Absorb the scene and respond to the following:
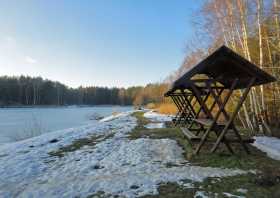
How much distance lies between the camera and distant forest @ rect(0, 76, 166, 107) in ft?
198

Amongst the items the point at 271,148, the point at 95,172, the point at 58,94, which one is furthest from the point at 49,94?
the point at 271,148

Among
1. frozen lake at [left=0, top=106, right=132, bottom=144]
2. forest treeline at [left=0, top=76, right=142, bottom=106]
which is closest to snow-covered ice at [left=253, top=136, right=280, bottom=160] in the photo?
frozen lake at [left=0, top=106, right=132, bottom=144]

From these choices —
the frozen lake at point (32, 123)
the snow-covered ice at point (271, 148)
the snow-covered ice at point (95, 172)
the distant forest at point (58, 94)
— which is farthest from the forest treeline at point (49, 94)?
the snow-covered ice at point (271, 148)

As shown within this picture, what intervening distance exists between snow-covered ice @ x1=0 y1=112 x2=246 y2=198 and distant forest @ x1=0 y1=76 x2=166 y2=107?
126 ft

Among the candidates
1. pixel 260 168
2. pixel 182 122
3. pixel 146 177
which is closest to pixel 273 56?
pixel 182 122

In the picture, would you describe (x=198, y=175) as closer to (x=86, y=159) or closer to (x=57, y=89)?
(x=86, y=159)

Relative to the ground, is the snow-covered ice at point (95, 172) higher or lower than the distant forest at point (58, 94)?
lower

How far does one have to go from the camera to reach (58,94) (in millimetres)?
76188

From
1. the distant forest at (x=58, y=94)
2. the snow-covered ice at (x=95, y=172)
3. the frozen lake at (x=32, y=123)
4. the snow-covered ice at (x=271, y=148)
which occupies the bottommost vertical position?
the frozen lake at (x=32, y=123)

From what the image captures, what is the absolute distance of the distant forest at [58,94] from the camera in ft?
198

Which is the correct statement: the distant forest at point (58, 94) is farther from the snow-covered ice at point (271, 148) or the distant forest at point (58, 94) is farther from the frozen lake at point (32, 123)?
the snow-covered ice at point (271, 148)

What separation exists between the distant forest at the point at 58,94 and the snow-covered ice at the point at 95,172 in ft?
126

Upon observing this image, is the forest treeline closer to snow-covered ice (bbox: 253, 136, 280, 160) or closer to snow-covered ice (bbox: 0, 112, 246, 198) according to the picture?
snow-covered ice (bbox: 0, 112, 246, 198)

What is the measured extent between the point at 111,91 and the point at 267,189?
93.6 metres
